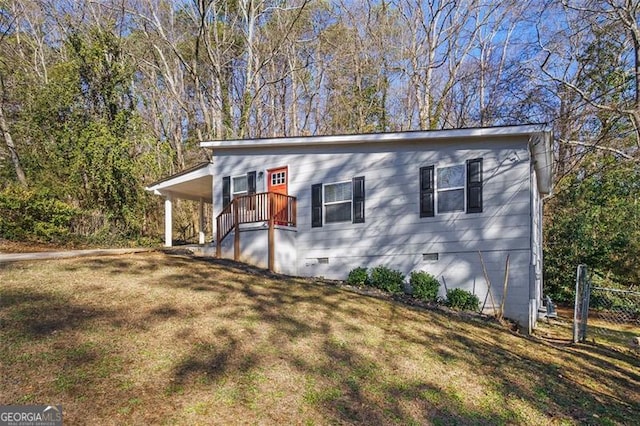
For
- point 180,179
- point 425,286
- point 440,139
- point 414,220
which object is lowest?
point 425,286

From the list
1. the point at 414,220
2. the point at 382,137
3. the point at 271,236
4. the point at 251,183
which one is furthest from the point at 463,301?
the point at 251,183

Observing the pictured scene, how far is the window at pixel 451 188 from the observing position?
343 inches

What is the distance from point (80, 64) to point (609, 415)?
58.4 ft

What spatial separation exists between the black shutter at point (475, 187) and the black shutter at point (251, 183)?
5.94 metres

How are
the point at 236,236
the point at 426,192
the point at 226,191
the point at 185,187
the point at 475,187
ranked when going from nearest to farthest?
the point at 475,187 → the point at 426,192 → the point at 236,236 → the point at 226,191 → the point at 185,187

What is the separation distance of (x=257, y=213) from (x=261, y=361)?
6611mm

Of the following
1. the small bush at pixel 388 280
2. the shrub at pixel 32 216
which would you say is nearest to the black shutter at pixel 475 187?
the small bush at pixel 388 280

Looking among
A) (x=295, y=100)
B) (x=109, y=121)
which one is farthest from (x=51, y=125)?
(x=295, y=100)

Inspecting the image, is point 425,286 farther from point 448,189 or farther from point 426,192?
point 448,189

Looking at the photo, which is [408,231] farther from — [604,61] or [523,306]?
[604,61]

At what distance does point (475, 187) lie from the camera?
8.71 m

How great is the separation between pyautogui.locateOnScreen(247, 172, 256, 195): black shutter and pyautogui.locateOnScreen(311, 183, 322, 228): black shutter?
202 cm

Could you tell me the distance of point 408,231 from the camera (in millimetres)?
9359

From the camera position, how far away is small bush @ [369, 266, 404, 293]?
9.08 meters
